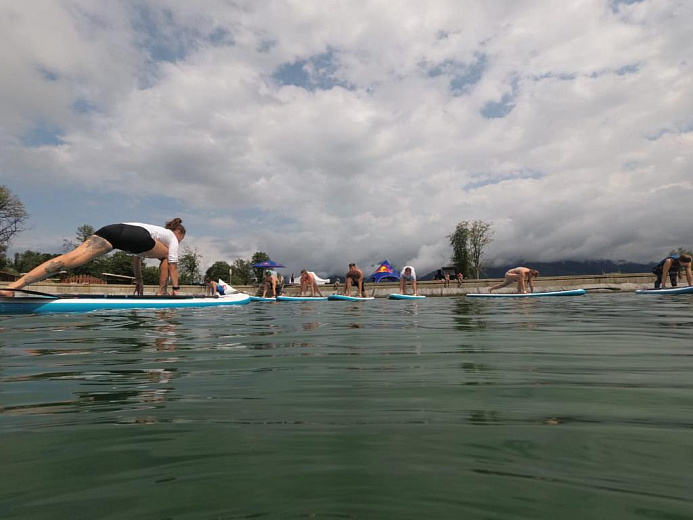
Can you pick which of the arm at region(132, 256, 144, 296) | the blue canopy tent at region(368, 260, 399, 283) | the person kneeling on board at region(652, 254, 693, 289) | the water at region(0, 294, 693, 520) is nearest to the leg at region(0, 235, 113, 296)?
the arm at region(132, 256, 144, 296)

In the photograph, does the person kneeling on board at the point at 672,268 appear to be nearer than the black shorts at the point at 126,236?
No

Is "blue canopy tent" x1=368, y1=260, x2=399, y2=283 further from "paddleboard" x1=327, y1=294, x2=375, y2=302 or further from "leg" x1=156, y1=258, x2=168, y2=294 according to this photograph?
"leg" x1=156, y1=258, x2=168, y2=294

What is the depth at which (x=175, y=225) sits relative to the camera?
842cm

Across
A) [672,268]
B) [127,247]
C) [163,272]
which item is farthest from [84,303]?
[672,268]

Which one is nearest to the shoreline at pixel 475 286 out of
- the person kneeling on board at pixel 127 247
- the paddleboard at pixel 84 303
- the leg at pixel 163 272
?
the leg at pixel 163 272

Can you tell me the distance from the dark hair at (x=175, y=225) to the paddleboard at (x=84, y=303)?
1.39 m

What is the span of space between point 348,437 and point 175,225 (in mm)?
8139

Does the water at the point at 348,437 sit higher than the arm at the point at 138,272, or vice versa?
the arm at the point at 138,272

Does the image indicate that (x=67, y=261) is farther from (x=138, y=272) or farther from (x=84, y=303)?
(x=138, y=272)

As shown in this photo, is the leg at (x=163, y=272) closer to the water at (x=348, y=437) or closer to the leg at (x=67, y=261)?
the leg at (x=67, y=261)

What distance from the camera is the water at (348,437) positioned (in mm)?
788

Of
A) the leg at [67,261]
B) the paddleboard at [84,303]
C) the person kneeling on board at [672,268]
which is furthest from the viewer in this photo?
the person kneeling on board at [672,268]

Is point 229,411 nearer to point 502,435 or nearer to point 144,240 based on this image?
point 502,435

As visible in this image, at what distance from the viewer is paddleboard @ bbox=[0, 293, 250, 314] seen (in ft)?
21.3
